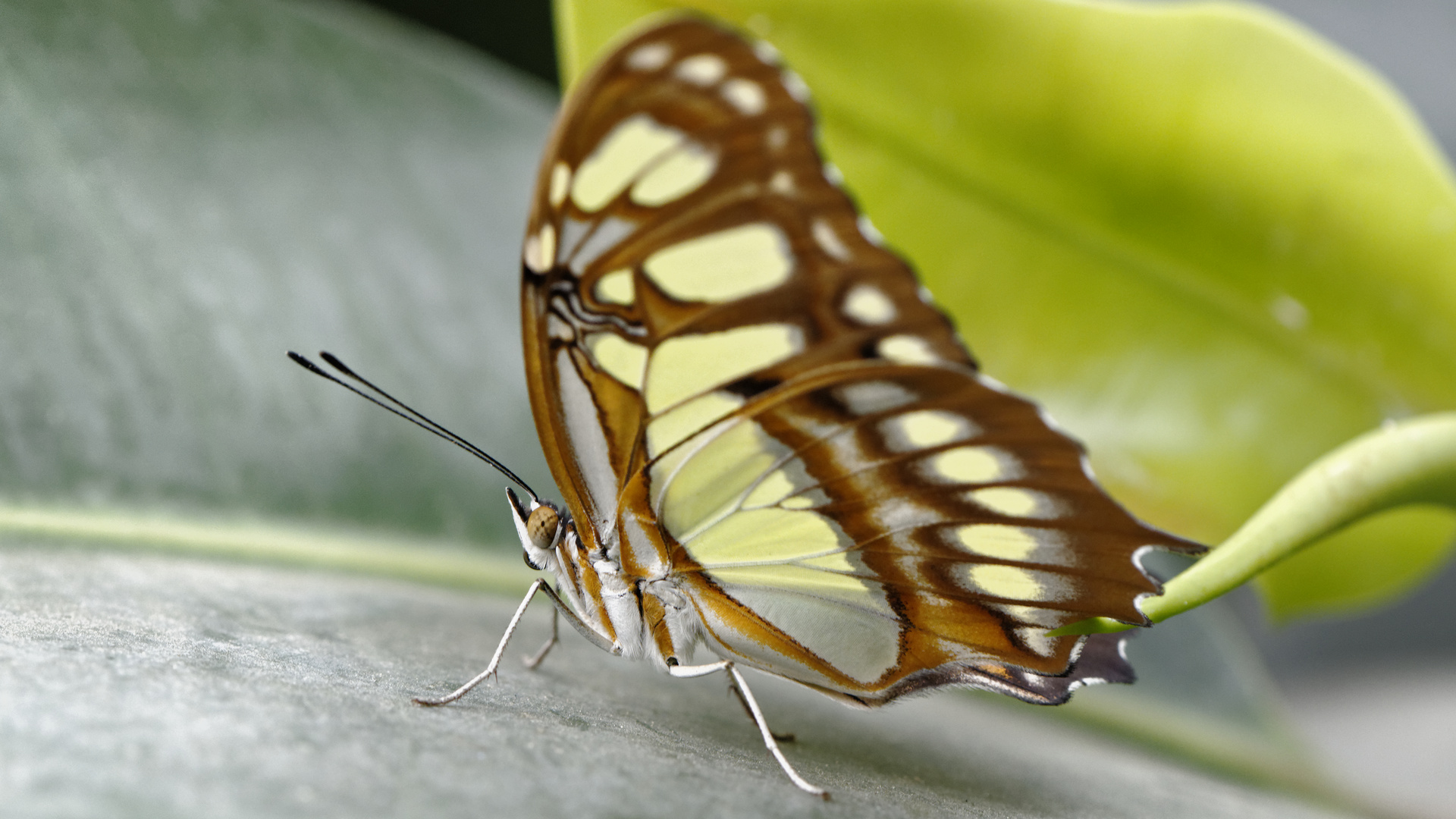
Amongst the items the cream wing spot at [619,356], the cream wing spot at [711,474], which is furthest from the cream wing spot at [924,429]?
the cream wing spot at [619,356]

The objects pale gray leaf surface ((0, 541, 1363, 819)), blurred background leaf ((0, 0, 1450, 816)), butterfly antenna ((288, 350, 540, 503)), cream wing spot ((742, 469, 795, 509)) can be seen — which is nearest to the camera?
pale gray leaf surface ((0, 541, 1363, 819))

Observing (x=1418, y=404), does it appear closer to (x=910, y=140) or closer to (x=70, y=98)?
(x=910, y=140)

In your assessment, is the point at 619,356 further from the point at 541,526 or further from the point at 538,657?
the point at 538,657

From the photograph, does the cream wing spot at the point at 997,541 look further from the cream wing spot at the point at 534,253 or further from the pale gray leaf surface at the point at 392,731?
the cream wing spot at the point at 534,253

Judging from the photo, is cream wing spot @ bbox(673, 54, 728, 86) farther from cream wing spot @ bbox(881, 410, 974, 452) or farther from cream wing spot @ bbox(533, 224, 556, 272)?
cream wing spot @ bbox(881, 410, 974, 452)

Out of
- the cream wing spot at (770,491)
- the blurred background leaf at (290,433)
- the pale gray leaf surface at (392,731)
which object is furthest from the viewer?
the cream wing spot at (770,491)

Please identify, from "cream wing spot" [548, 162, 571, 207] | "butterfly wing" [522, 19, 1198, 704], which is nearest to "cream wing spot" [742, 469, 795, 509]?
"butterfly wing" [522, 19, 1198, 704]

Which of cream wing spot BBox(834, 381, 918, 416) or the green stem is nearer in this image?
the green stem

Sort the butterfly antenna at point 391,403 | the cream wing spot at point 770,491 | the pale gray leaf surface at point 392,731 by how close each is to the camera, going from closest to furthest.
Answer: the pale gray leaf surface at point 392,731 → the butterfly antenna at point 391,403 → the cream wing spot at point 770,491
